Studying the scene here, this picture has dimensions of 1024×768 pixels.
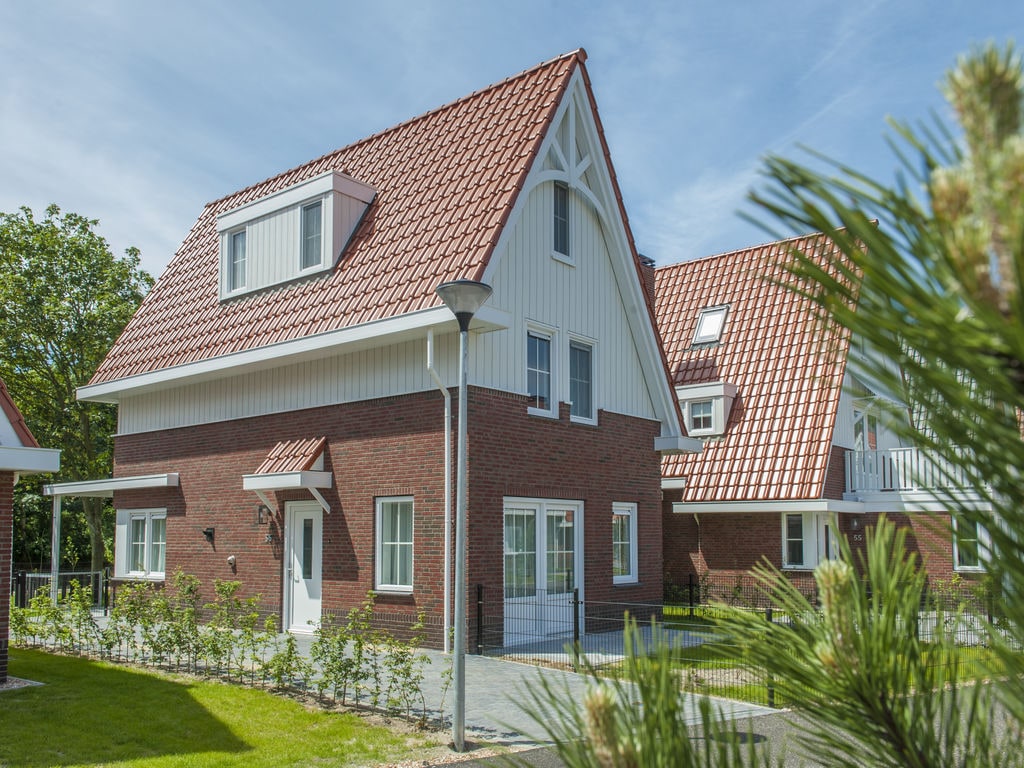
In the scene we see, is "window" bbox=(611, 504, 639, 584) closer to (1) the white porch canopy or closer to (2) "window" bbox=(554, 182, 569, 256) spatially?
(2) "window" bbox=(554, 182, 569, 256)

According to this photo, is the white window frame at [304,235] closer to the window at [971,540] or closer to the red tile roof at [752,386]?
the red tile roof at [752,386]

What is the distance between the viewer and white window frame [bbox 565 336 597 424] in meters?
16.7

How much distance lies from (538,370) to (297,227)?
5.41 metres

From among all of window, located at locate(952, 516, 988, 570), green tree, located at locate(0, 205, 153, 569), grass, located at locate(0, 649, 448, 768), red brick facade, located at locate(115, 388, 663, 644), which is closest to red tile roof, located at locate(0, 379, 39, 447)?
grass, located at locate(0, 649, 448, 768)

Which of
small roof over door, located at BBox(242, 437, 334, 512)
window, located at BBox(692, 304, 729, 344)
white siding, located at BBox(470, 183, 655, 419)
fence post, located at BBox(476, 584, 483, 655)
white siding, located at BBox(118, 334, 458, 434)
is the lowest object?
fence post, located at BBox(476, 584, 483, 655)

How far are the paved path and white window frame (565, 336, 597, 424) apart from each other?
16.0ft

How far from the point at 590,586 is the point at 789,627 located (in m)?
15.0

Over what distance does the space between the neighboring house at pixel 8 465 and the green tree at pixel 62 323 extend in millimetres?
18067

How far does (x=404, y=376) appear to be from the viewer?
605 inches

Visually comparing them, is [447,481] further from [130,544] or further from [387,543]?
[130,544]

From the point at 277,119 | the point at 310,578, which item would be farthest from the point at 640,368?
the point at 277,119

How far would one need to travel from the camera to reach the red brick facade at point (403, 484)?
14.7m

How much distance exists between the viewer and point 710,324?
1001 inches

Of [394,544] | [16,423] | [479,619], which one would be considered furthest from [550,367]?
[16,423]
